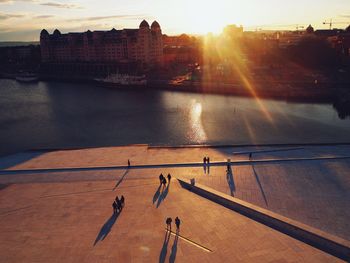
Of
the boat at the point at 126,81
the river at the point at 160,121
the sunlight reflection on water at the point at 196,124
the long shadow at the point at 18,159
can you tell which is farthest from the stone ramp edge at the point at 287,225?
the boat at the point at 126,81

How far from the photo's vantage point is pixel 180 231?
9.11m

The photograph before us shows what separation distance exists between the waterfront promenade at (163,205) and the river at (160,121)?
717 centimetres

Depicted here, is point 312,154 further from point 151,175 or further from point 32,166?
point 32,166

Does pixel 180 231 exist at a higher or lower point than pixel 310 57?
lower

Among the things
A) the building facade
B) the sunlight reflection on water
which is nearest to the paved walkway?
the sunlight reflection on water

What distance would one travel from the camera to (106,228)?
948 cm

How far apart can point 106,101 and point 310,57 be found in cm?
3543

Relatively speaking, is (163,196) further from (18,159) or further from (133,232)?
(18,159)

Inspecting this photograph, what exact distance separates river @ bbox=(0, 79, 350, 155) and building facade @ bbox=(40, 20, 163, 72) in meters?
20.8

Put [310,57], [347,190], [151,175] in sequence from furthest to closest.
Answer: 1. [310,57]
2. [151,175]
3. [347,190]

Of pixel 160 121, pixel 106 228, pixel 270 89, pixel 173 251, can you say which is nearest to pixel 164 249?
pixel 173 251

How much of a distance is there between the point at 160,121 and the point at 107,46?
139ft

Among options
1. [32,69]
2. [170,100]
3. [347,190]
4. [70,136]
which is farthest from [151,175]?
[32,69]

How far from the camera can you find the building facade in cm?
6366
